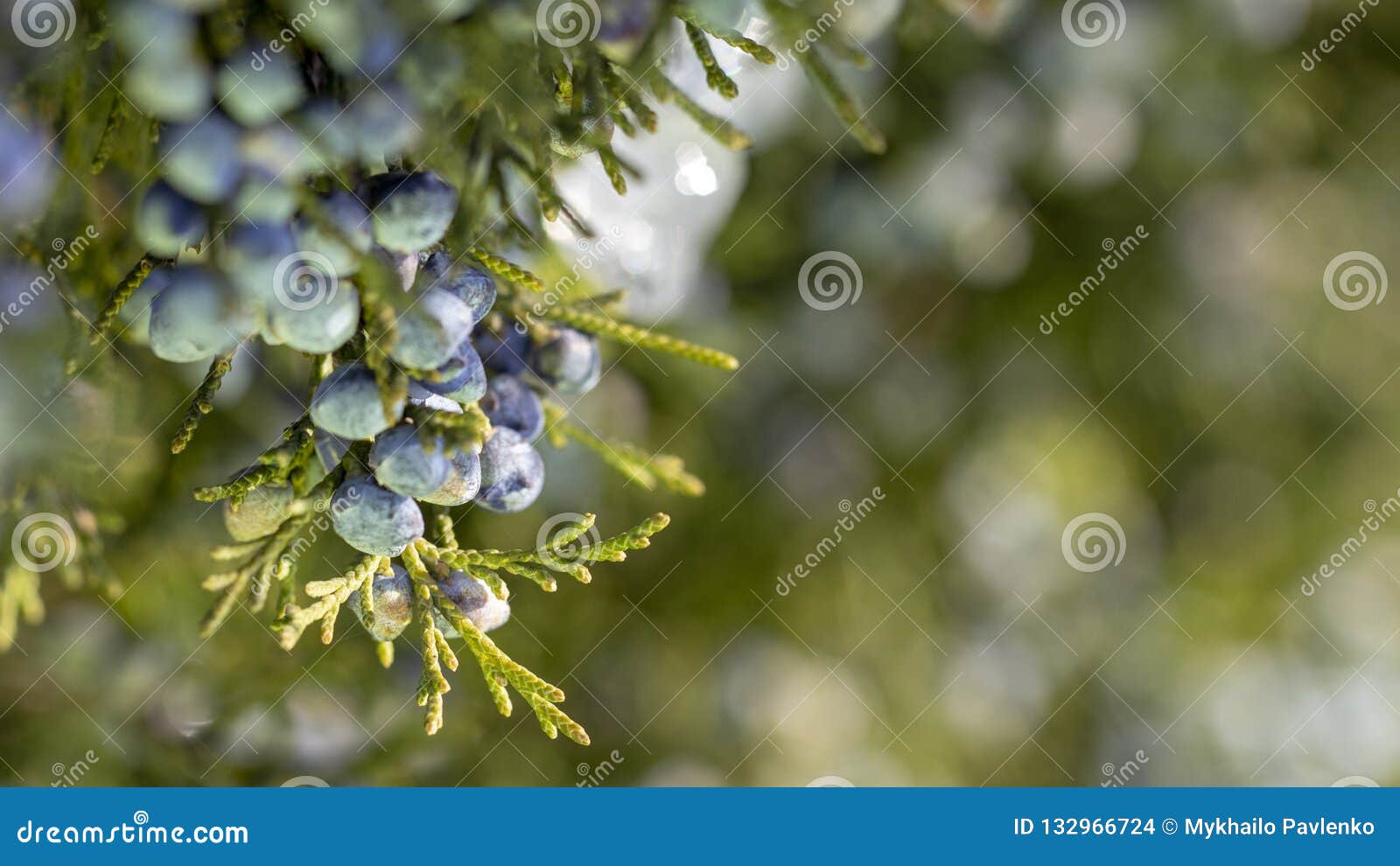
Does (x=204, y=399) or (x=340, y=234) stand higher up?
(x=340, y=234)

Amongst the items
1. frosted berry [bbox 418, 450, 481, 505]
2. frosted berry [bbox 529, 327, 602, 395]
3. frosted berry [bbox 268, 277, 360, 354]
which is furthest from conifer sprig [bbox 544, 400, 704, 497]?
frosted berry [bbox 268, 277, 360, 354]

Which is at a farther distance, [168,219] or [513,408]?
[513,408]

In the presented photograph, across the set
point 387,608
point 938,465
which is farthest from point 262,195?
point 938,465

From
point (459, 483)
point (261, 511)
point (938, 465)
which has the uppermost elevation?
point (938, 465)

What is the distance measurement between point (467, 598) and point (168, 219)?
0.88ft

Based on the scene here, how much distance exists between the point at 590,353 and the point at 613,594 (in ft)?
2.41

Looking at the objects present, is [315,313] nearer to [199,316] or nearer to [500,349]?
[199,316]

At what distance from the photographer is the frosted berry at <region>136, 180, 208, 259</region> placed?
56 cm

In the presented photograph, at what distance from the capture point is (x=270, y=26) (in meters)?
0.57

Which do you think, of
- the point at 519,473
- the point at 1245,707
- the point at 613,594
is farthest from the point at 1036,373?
the point at 519,473

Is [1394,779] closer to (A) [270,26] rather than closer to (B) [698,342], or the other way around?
(B) [698,342]

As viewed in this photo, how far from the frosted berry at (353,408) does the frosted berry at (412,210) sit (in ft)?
0.23

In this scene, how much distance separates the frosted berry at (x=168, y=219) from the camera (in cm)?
56

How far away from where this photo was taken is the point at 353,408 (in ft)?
1.83
